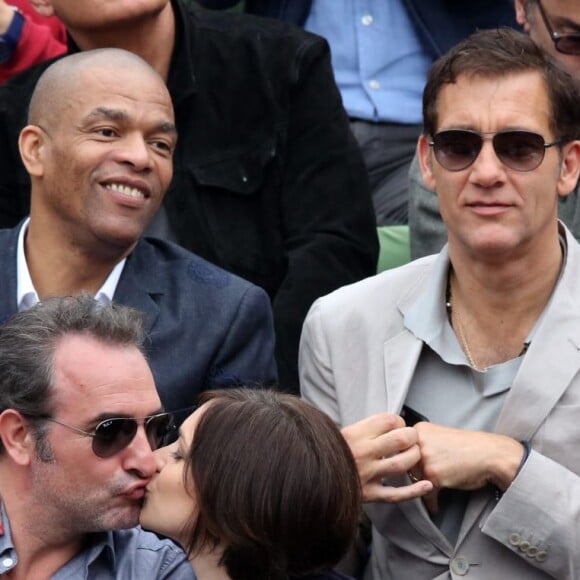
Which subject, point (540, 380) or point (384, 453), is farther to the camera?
point (540, 380)

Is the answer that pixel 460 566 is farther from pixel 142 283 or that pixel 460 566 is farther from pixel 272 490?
pixel 142 283

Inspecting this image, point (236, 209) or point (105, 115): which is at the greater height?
point (105, 115)

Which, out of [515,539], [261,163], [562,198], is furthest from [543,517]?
[261,163]

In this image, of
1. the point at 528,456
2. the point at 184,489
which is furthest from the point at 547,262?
the point at 184,489

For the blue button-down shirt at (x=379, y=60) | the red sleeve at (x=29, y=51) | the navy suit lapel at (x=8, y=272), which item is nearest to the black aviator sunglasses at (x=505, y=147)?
the navy suit lapel at (x=8, y=272)

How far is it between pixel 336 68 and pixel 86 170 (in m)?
1.56

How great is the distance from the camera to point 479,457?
12.6ft

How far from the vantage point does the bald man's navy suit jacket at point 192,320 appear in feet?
14.5

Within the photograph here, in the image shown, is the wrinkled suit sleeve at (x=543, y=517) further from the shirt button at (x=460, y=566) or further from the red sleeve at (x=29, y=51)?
the red sleeve at (x=29, y=51)

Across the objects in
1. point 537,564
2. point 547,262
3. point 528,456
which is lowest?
point 537,564

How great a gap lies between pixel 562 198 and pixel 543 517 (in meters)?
1.35

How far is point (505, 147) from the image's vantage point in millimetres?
4086

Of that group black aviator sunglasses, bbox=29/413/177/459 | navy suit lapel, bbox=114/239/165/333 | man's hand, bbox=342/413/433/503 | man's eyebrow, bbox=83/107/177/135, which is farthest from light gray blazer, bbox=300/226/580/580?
man's eyebrow, bbox=83/107/177/135

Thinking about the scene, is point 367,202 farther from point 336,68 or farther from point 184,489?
point 184,489
